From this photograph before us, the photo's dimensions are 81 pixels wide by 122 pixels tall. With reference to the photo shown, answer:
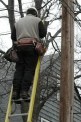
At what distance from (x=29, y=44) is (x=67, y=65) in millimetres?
943

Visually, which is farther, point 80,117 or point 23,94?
point 80,117

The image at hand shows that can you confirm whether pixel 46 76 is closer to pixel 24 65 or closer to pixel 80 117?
pixel 24 65

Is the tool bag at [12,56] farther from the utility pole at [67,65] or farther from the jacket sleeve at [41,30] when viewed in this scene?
the utility pole at [67,65]

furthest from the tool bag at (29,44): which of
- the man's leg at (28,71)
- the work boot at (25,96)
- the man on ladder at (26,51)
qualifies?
the work boot at (25,96)

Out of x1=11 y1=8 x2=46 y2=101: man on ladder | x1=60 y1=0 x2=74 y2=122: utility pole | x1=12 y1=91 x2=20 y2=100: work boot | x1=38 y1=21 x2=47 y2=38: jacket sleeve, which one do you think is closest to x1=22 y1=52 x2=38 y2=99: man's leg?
x1=11 y1=8 x2=46 y2=101: man on ladder

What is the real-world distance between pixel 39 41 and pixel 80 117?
1750 cm

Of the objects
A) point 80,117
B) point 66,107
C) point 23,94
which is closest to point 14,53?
point 23,94

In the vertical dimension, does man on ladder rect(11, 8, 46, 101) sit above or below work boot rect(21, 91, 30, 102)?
above

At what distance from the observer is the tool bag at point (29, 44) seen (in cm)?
740

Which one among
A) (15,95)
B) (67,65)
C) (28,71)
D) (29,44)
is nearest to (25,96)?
(15,95)

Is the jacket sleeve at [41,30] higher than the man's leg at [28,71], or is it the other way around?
the jacket sleeve at [41,30]

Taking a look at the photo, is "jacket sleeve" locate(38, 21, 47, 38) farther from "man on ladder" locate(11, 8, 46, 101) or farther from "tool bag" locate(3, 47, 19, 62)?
"tool bag" locate(3, 47, 19, 62)

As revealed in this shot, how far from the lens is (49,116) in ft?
68.1

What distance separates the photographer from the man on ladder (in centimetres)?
741
